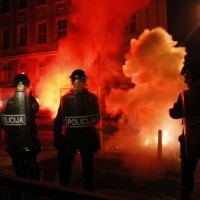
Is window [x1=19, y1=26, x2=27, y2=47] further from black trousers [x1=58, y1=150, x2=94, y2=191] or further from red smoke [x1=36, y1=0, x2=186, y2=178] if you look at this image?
black trousers [x1=58, y1=150, x2=94, y2=191]

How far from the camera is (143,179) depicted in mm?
6246

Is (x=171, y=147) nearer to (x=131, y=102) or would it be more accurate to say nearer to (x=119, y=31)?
(x=131, y=102)

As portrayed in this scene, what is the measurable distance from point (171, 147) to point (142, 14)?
16390 millimetres

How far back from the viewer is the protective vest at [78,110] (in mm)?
4473

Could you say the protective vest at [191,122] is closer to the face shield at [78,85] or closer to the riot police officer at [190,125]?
the riot police officer at [190,125]

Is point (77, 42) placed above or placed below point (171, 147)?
above

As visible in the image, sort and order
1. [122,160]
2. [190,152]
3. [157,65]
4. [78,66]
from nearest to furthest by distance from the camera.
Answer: [190,152] → [122,160] → [157,65] → [78,66]

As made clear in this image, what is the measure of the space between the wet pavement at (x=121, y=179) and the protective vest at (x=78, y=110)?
1132 mm

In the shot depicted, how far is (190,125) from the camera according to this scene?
4262mm

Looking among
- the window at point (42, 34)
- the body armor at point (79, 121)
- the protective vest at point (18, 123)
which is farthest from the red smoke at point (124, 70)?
the protective vest at point (18, 123)

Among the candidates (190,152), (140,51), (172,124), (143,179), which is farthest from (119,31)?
(190,152)

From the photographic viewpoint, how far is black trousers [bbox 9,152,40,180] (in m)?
4.56

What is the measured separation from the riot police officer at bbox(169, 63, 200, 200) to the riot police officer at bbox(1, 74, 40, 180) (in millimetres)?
2152

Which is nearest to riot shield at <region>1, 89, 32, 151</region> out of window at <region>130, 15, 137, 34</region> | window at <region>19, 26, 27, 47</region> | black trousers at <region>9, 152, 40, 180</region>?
black trousers at <region>9, 152, 40, 180</region>
